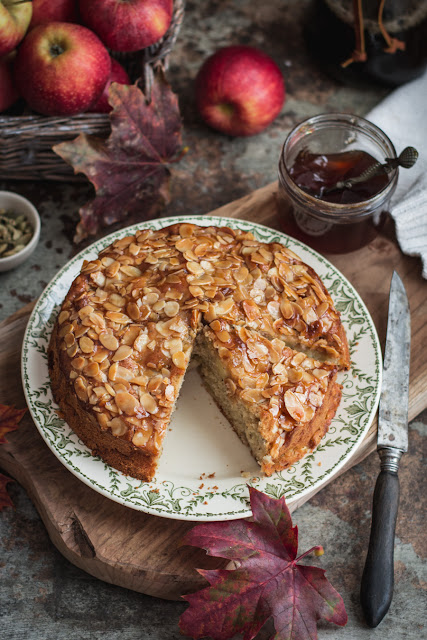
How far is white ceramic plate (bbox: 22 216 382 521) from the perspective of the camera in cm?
261

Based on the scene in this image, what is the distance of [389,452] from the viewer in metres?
2.83

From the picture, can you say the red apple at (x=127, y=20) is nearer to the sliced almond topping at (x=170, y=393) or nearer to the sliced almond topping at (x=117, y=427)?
the sliced almond topping at (x=170, y=393)

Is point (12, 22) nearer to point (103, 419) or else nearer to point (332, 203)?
point (332, 203)

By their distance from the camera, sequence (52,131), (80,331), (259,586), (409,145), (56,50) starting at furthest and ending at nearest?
(409,145)
(52,131)
(56,50)
(80,331)
(259,586)

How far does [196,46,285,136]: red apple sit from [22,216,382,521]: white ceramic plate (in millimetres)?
989

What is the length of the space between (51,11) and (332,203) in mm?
1679

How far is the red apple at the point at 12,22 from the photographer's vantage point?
3.04 meters

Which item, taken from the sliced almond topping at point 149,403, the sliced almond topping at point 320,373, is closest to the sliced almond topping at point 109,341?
the sliced almond topping at point 149,403

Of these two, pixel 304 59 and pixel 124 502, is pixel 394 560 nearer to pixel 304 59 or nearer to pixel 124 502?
pixel 124 502

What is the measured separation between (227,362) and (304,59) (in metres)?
2.35

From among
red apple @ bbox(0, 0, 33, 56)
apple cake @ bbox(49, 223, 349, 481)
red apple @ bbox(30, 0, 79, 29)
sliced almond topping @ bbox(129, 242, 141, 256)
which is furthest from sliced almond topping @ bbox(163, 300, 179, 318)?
red apple @ bbox(30, 0, 79, 29)

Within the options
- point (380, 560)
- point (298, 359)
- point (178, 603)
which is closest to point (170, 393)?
point (298, 359)

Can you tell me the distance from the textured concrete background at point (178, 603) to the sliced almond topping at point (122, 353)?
34.8 inches

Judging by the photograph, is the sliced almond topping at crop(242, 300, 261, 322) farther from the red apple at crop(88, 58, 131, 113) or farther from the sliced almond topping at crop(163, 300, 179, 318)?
the red apple at crop(88, 58, 131, 113)
